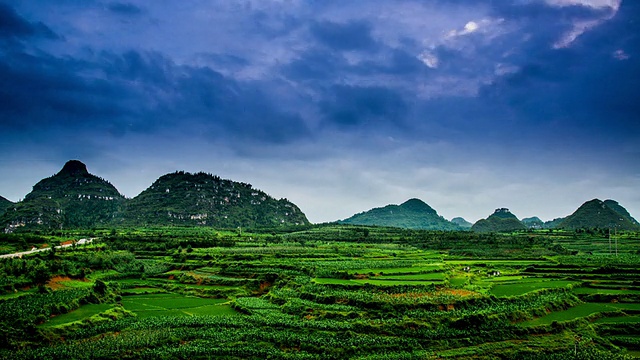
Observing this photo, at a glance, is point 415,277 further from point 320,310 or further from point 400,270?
point 320,310

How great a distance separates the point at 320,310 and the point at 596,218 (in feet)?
601

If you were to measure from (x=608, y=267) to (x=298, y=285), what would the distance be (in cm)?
4209

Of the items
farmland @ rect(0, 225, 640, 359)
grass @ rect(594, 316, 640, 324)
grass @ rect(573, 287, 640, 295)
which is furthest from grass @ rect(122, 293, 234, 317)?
grass @ rect(573, 287, 640, 295)

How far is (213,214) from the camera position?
189m

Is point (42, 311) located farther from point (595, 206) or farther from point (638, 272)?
point (595, 206)

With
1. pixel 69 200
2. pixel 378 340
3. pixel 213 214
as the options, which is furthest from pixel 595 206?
pixel 69 200

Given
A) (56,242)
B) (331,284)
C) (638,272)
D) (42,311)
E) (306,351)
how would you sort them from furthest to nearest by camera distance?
(56,242), (638,272), (331,284), (42,311), (306,351)

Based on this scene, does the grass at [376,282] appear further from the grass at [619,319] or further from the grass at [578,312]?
the grass at [619,319]

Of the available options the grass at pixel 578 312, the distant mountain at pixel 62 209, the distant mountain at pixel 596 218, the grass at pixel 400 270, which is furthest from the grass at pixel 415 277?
the distant mountain at pixel 596 218

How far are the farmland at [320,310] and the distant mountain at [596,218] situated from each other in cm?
13106

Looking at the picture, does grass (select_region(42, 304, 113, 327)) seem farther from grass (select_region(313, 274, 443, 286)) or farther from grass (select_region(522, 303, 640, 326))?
grass (select_region(522, 303, 640, 326))

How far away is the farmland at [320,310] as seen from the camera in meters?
28.8

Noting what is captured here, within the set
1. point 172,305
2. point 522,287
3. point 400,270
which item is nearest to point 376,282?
point 400,270

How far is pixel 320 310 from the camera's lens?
3759 cm
